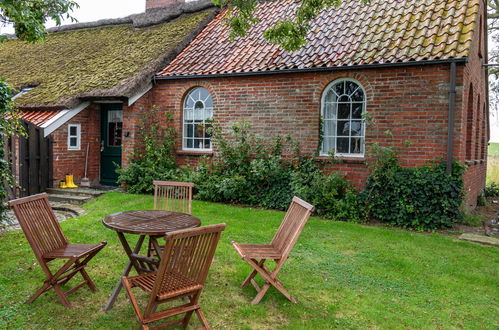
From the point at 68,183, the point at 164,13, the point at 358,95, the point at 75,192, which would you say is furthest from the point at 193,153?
the point at 164,13

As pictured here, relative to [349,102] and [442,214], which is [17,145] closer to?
[349,102]

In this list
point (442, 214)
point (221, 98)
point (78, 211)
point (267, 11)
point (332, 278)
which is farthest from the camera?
point (267, 11)

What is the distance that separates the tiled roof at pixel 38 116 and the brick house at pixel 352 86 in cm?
209

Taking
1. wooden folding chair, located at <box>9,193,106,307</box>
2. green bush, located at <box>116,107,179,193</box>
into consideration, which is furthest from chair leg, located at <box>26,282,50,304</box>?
green bush, located at <box>116,107,179,193</box>

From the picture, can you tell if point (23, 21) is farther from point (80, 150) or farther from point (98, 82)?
point (80, 150)

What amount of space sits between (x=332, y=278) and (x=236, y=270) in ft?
4.13

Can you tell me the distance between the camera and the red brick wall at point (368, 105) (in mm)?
8398

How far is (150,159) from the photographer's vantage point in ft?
37.0

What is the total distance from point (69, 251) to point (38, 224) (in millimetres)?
438

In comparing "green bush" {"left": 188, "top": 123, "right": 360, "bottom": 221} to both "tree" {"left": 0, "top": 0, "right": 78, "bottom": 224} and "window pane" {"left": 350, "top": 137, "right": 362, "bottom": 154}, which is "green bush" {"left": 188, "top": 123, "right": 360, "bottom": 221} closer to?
"window pane" {"left": 350, "top": 137, "right": 362, "bottom": 154}


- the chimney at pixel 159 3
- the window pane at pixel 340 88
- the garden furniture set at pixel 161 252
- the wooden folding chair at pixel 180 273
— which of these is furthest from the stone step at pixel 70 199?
the chimney at pixel 159 3

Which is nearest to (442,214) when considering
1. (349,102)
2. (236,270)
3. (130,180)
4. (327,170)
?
(327,170)

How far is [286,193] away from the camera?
9.42 metres

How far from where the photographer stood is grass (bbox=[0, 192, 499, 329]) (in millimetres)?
4039
